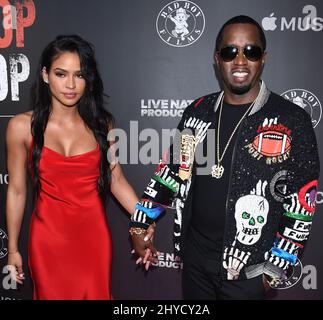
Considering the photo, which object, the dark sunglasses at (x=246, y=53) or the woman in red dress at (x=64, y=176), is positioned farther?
the woman in red dress at (x=64, y=176)

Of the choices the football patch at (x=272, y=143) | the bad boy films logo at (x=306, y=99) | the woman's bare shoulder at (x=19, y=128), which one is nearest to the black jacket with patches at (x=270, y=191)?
the football patch at (x=272, y=143)

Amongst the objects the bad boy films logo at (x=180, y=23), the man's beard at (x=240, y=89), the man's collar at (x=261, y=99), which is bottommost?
the man's collar at (x=261, y=99)

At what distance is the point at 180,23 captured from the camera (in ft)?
7.95

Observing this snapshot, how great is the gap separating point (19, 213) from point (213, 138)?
4.06ft

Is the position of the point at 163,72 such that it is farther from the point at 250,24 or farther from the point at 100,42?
the point at 250,24

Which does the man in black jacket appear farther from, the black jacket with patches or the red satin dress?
the red satin dress

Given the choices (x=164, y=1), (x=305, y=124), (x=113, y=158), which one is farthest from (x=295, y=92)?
(x=113, y=158)

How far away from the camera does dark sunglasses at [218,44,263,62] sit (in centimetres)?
169

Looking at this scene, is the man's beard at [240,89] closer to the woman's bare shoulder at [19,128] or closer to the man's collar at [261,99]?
the man's collar at [261,99]

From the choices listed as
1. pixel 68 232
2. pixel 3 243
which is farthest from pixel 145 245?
pixel 3 243

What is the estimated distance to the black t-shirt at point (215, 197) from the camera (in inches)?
69.3

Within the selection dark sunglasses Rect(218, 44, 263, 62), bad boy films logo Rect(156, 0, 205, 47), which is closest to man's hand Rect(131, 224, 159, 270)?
dark sunglasses Rect(218, 44, 263, 62)

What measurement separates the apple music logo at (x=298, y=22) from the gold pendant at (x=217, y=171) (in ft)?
3.65

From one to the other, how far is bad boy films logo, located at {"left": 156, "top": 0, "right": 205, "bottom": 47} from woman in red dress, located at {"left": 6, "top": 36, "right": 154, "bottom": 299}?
0.60 m
